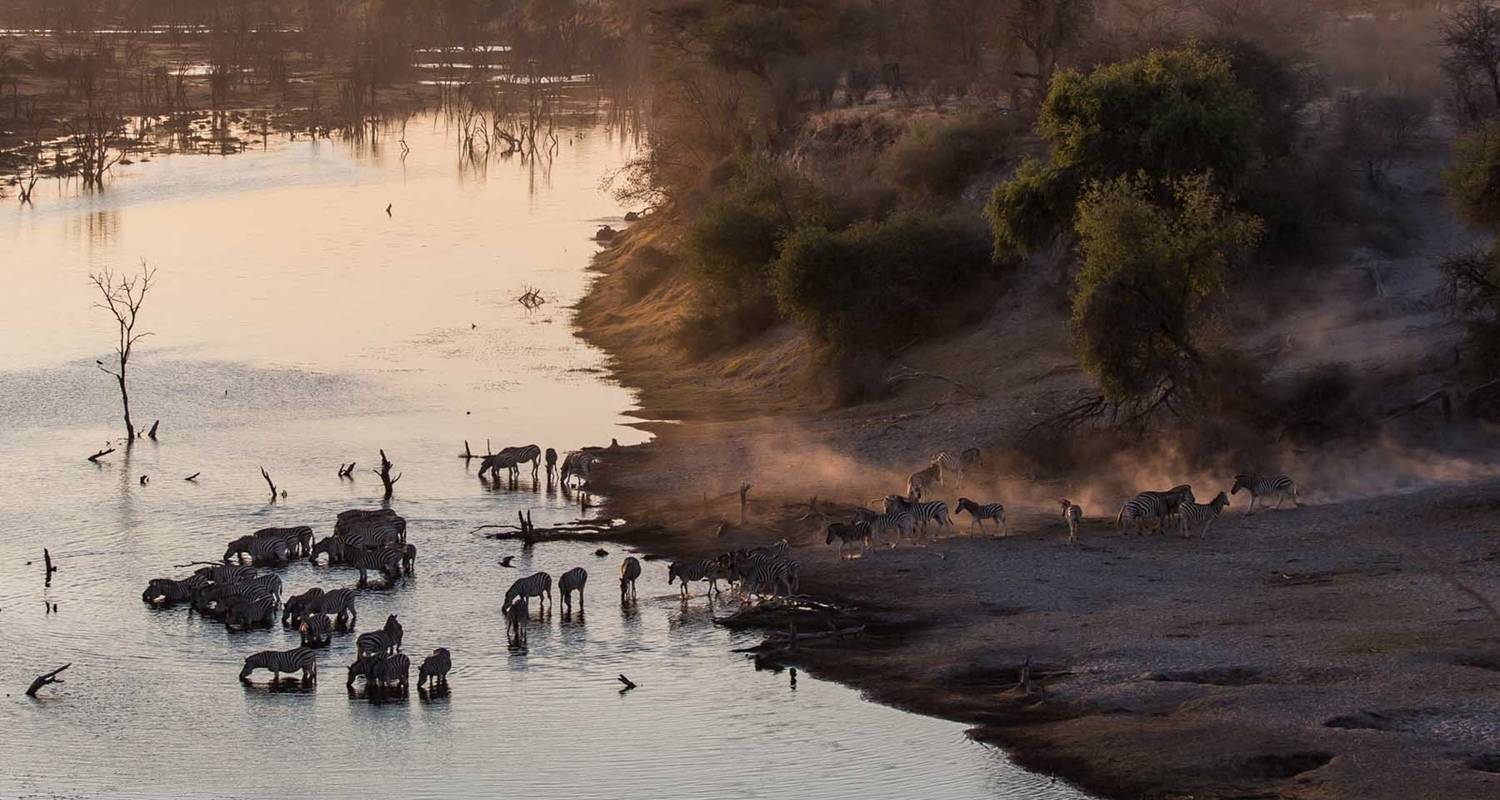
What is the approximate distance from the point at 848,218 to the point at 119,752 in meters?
35.2

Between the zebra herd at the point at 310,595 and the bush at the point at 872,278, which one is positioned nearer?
the zebra herd at the point at 310,595

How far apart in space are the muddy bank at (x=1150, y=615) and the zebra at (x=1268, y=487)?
52 centimetres

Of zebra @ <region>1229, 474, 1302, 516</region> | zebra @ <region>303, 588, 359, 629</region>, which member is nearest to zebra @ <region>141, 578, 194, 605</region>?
zebra @ <region>303, 588, 359, 629</region>

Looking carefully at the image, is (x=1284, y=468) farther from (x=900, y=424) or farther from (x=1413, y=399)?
(x=900, y=424)

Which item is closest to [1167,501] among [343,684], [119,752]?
[343,684]

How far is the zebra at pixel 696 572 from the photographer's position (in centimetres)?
3128

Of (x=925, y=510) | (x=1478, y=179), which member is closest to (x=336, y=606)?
(x=925, y=510)

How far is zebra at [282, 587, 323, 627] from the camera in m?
29.9

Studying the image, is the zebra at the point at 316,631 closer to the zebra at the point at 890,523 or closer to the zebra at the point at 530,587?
the zebra at the point at 530,587

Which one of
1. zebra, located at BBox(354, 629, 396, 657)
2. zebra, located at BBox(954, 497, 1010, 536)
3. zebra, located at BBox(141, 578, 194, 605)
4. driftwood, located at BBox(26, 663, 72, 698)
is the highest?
zebra, located at BBox(954, 497, 1010, 536)

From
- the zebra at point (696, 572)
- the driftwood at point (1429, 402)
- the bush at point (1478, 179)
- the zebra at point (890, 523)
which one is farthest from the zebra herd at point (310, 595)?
the bush at point (1478, 179)

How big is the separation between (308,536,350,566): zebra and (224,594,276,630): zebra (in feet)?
12.2

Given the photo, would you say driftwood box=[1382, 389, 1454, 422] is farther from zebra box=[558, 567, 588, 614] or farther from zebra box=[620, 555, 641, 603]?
zebra box=[558, 567, 588, 614]

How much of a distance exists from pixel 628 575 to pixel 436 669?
5065 millimetres
